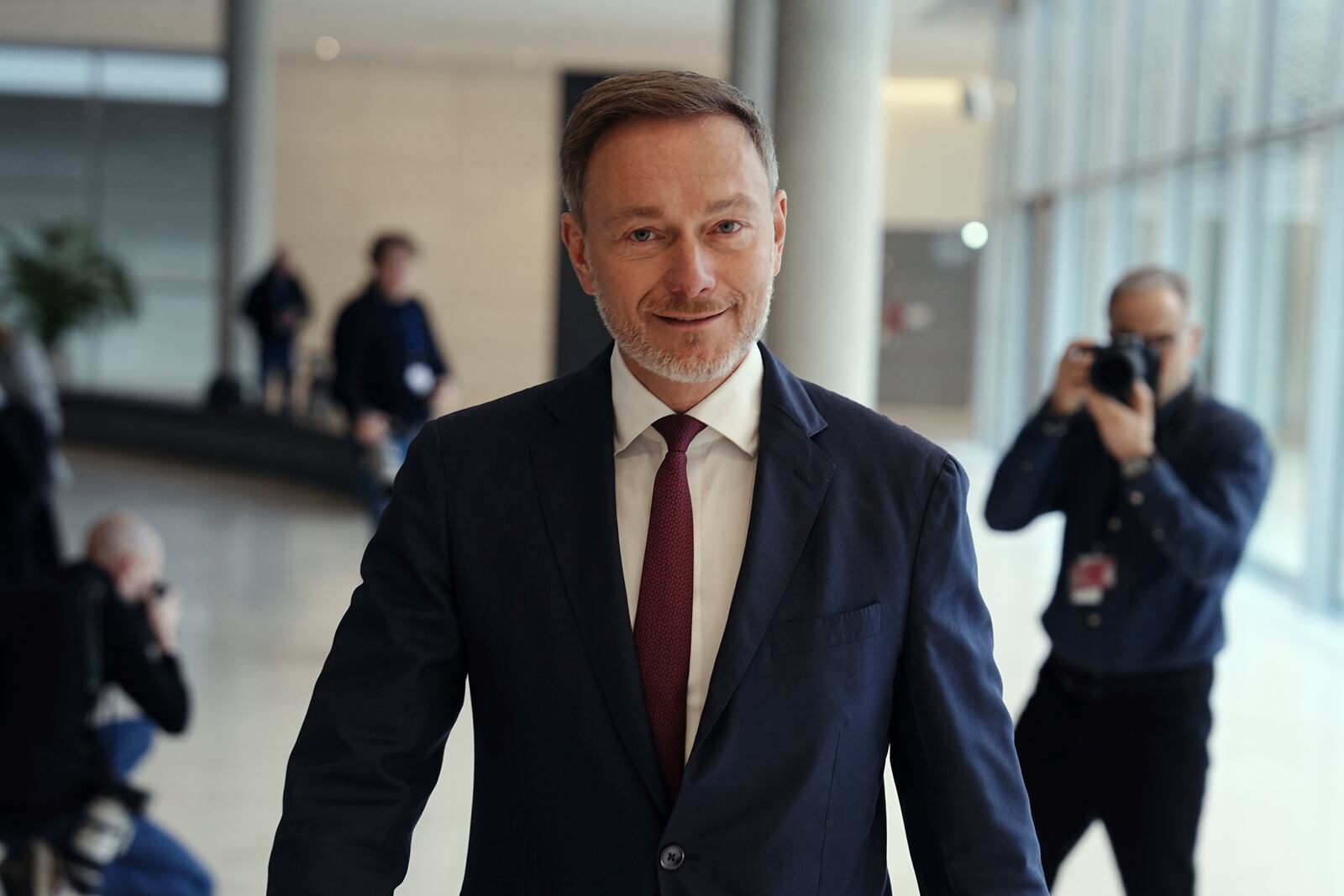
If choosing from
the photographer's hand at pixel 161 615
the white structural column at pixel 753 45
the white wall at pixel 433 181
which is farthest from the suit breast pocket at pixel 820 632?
the white wall at pixel 433 181

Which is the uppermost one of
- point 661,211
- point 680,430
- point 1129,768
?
point 661,211

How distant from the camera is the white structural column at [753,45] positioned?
10570 mm

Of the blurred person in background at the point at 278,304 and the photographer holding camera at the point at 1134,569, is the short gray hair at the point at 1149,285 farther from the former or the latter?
the blurred person in background at the point at 278,304

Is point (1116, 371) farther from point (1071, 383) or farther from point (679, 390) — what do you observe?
point (679, 390)

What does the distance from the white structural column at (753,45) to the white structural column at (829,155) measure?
4.07m

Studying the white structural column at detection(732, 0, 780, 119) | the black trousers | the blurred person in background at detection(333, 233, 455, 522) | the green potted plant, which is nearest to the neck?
the black trousers

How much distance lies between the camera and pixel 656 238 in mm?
1552

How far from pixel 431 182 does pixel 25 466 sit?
702 inches

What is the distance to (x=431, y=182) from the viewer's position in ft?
77.0

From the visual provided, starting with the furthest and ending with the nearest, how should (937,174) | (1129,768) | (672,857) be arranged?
1. (937,174)
2. (1129,768)
3. (672,857)

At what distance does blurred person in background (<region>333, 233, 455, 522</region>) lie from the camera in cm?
755

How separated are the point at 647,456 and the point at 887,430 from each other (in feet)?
0.84

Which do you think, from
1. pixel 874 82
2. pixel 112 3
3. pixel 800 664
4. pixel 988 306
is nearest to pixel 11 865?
pixel 800 664

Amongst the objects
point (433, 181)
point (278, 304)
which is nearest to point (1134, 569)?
point (278, 304)
